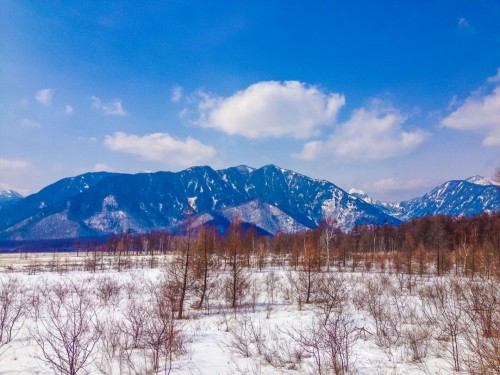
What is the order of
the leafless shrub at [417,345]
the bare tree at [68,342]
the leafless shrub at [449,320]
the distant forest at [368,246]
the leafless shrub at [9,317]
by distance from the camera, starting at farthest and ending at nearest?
the distant forest at [368,246] → the leafless shrub at [9,317] → the leafless shrub at [417,345] → the leafless shrub at [449,320] → the bare tree at [68,342]

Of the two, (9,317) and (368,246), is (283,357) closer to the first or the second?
(9,317)

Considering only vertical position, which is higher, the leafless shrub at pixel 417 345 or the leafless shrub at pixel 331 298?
the leafless shrub at pixel 417 345

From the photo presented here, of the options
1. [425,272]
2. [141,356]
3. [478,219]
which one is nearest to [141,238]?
[425,272]

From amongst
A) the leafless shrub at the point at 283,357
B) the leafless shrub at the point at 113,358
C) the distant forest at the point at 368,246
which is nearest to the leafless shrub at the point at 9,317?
the leafless shrub at the point at 113,358

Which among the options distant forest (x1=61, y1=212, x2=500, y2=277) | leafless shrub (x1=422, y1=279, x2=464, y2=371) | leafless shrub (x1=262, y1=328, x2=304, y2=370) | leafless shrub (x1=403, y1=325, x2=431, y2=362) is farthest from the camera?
distant forest (x1=61, y1=212, x2=500, y2=277)

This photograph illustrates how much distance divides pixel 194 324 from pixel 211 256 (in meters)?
7.91

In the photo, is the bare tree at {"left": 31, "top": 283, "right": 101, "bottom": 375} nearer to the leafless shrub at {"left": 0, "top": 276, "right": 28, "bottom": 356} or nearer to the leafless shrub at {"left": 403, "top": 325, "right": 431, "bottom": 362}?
the leafless shrub at {"left": 0, "top": 276, "right": 28, "bottom": 356}

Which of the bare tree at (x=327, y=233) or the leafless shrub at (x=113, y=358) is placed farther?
the bare tree at (x=327, y=233)

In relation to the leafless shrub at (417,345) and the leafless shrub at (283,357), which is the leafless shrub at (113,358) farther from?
the leafless shrub at (417,345)

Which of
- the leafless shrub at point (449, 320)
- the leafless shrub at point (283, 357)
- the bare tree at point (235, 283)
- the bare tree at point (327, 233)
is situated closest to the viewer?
the leafless shrub at point (449, 320)

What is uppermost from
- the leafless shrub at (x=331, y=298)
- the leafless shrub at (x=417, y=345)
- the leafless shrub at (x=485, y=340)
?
the leafless shrub at (x=485, y=340)

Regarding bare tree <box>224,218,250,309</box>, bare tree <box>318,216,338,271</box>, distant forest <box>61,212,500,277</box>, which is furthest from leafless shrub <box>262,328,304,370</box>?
bare tree <box>318,216,338,271</box>

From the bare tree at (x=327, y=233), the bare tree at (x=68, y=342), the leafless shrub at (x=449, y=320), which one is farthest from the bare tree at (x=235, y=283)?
the bare tree at (x=327, y=233)

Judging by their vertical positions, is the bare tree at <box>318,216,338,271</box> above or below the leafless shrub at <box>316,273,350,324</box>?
above
